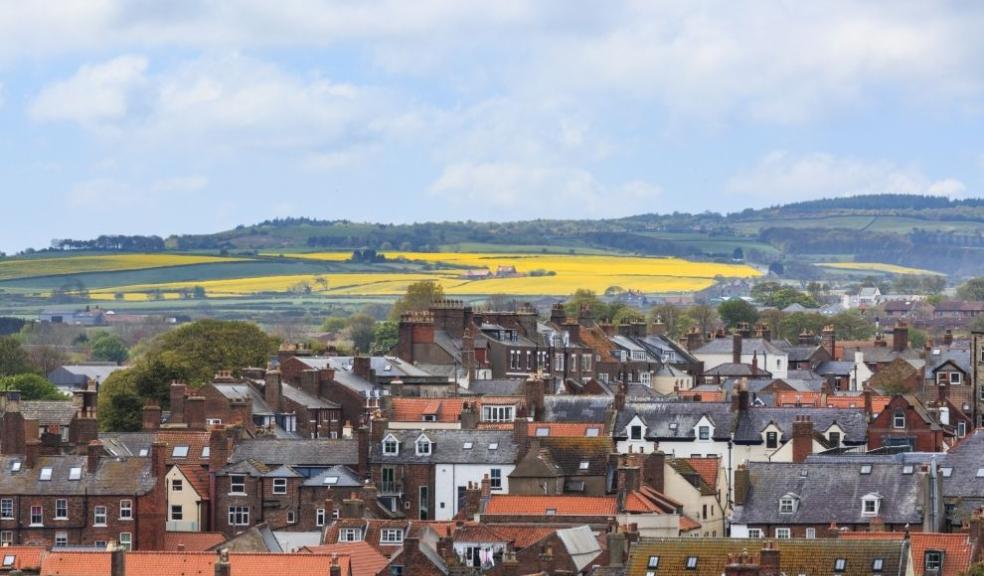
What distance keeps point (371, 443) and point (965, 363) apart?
56182mm

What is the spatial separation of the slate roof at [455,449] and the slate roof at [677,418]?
25.4ft

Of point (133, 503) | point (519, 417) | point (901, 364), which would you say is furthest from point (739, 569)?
point (901, 364)

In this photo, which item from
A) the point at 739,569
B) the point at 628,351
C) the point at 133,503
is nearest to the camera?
the point at 739,569

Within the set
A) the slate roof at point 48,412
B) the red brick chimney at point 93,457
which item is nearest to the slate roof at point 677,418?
the red brick chimney at point 93,457

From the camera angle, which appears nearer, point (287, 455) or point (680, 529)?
Answer: point (680, 529)

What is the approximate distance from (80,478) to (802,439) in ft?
97.2

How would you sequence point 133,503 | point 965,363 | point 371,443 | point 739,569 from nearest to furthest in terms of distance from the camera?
1. point 739,569
2. point 133,503
3. point 371,443
4. point 965,363

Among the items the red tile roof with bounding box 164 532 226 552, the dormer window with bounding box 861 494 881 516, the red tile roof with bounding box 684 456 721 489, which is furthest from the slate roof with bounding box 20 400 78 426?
the dormer window with bounding box 861 494 881 516

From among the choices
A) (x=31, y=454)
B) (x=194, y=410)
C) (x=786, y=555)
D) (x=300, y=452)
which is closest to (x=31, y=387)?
(x=194, y=410)

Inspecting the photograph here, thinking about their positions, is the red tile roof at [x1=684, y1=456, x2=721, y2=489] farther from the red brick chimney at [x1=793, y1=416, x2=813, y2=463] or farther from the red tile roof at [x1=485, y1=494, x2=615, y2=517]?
the red tile roof at [x1=485, y1=494, x2=615, y2=517]

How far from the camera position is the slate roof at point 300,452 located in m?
112

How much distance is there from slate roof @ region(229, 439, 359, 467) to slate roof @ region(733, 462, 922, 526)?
67.6 feet

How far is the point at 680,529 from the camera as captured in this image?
98.4 m

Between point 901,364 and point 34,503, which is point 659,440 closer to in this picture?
point 34,503
